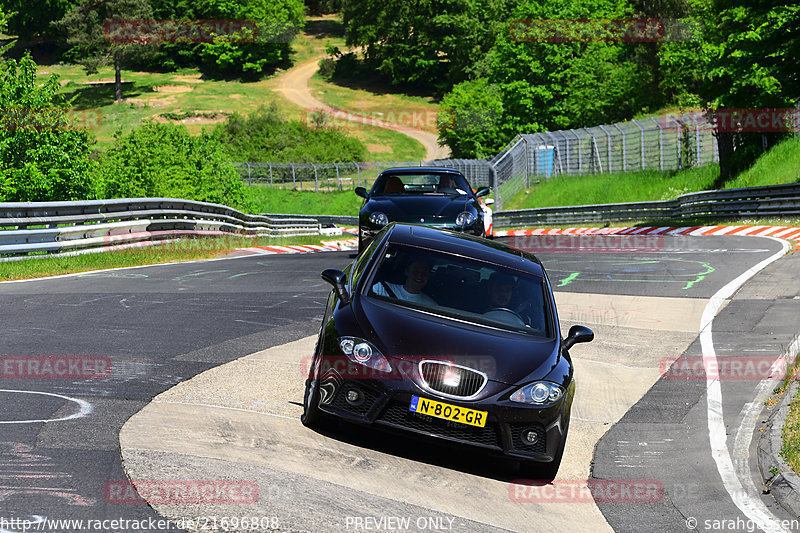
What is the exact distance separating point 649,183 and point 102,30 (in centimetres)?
8246

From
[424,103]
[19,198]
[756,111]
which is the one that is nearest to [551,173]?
[756,111]

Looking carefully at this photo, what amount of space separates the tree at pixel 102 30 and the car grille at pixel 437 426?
10552cm

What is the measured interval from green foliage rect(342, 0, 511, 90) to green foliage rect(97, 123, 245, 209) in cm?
7634

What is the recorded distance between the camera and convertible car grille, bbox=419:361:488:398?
6.34m

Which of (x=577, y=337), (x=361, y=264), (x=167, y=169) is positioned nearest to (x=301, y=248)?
(x=167, y=169)

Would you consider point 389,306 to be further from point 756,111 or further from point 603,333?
point 756,111

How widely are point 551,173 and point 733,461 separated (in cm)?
4497

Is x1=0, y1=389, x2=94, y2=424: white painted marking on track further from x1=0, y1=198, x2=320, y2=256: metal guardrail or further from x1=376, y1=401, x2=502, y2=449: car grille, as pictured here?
x1=0, y1=198, x2=320, y2=256: metal guardrail

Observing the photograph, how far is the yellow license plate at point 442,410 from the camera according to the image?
629 cm

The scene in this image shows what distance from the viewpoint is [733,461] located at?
7176 millimetres

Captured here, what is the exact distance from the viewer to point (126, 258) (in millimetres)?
19094

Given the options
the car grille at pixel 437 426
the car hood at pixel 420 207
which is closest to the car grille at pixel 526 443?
the car grille at pixel 437 426

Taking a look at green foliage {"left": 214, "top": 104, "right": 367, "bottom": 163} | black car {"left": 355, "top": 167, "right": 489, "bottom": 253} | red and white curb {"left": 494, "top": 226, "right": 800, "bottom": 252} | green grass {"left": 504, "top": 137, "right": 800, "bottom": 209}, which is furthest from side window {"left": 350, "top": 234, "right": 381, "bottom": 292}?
green foliage {"left": 214, "top": 104, "right": 367, "bottom": 163}

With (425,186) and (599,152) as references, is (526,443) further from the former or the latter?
(599,152)
